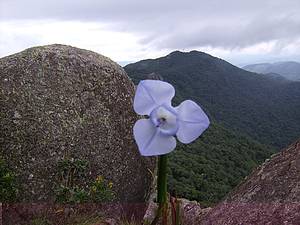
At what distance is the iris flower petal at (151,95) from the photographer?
A: 1.50m

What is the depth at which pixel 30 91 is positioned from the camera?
7.36m

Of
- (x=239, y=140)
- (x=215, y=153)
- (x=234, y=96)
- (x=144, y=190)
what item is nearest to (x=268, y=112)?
(x=234, y=96)

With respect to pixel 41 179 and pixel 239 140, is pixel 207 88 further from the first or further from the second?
pixel 41 179

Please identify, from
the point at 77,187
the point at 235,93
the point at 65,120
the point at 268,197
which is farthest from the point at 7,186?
the point at 235,93

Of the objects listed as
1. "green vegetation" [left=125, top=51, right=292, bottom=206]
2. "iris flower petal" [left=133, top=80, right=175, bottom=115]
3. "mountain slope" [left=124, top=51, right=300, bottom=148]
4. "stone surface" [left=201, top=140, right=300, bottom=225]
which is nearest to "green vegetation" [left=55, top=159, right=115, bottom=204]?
"stone surface" [left=201, top=140, right=300, bottom=225]

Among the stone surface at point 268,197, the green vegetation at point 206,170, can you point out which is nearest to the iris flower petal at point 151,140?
the stone surface at point 268,197

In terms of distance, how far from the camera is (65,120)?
736 cm

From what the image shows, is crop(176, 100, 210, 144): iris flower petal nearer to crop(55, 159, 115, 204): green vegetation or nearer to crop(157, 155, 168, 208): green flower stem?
crop(157, 155, 168, 208): green flower stem

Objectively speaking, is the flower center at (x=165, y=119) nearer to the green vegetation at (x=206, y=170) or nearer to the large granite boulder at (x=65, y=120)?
the large granite boulder at (x=65, y=120)

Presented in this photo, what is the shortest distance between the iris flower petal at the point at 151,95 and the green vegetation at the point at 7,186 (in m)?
5.26

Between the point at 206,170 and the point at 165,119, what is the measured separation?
18776mm

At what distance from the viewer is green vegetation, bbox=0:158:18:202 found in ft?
21.1

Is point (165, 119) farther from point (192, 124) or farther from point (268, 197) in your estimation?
point (268, 197)

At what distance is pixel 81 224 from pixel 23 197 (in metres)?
1.82
